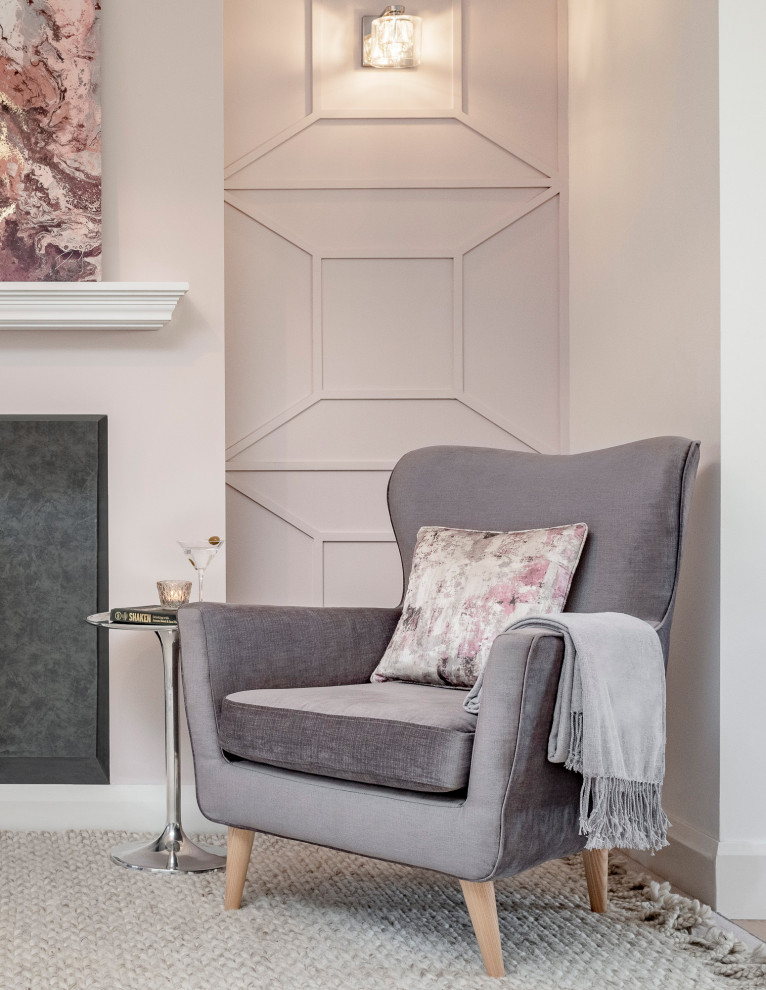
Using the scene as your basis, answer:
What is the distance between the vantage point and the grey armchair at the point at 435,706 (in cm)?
167

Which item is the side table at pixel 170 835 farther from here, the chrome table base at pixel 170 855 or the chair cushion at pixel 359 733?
the chair cushion at pixel 359 733

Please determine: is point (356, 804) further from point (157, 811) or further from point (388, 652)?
point (157, 811)

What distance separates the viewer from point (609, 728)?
168cm

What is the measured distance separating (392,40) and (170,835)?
2.57 m

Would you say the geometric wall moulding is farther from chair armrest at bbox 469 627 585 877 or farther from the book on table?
chair armrest at bbox 469 627 585 877

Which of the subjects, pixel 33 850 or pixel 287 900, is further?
pixel 33 850

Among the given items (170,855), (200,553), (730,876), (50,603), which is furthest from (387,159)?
(730,876)

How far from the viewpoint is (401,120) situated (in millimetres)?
3350

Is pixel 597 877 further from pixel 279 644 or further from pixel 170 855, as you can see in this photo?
pixel 170 855

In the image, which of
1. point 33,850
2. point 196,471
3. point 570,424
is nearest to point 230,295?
point 196,471

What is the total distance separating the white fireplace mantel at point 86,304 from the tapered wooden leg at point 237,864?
137 cm

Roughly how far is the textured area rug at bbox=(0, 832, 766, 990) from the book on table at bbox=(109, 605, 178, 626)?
57 cm

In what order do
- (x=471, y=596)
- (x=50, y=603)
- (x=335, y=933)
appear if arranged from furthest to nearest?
(x=50, y=603), (x=471, y=596), (x=335, y=933)

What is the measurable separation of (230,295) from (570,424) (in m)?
1.21
